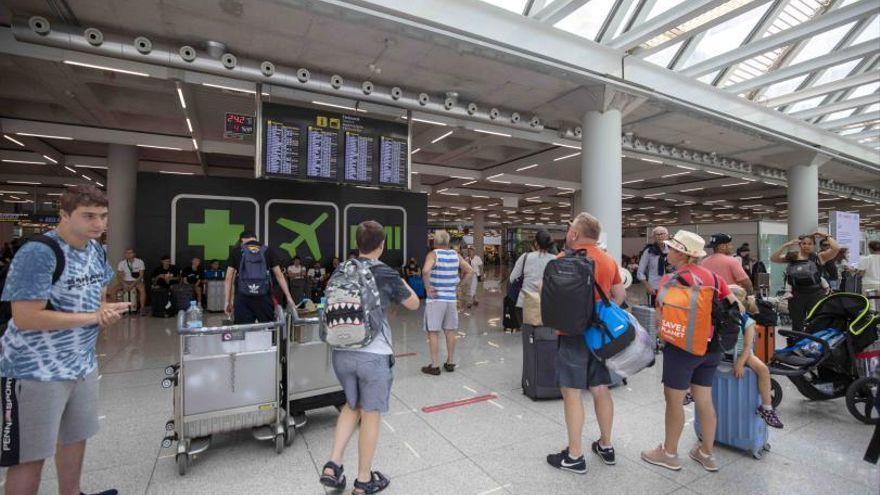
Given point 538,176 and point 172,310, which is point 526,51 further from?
point 538,176

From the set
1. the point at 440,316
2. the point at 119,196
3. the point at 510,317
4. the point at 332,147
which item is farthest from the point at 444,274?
the point at 119,196

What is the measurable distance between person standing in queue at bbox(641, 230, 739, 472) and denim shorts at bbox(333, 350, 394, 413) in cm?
176

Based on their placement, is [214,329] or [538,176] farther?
[538,176]

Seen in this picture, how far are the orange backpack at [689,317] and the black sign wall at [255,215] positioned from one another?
9311 mm

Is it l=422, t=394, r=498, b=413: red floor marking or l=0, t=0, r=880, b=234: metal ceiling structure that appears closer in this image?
l=422, t=394, r=498, b=413: red floor marking

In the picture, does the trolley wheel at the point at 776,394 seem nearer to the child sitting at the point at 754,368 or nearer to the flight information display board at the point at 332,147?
the child sitting at the point at 754,368

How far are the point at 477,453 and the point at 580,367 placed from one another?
95cm

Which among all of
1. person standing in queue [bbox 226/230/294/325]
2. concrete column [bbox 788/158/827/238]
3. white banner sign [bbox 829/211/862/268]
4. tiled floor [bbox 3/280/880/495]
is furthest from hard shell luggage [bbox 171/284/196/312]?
white banner sign [bbox 829/211/862/268]

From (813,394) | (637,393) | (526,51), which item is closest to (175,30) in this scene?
(526,51)

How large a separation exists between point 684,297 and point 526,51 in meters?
4.13

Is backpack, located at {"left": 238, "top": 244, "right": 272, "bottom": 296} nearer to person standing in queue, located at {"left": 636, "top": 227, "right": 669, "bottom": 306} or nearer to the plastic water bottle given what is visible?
the plastic water bottle

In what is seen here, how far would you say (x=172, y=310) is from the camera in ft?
29.1

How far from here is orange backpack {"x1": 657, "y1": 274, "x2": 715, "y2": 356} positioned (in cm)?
238

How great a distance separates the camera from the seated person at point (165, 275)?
8.99 m
